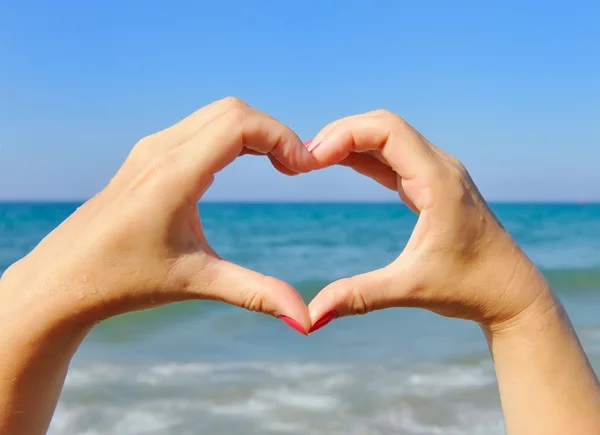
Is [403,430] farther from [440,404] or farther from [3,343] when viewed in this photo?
[3,343]

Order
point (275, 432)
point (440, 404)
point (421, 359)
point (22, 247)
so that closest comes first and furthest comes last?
point (275, 432), point (440, 404), point (421, 359), point (22, 247)

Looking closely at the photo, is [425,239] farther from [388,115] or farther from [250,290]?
[250,290]

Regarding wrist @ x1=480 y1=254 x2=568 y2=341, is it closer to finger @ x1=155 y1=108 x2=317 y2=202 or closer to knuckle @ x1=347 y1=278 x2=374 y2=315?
knuckle @ x1=347 y1=278 x2=374 y2=315

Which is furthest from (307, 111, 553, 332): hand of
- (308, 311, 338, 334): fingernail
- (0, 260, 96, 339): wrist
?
(0, 260, 96, 339): wrist

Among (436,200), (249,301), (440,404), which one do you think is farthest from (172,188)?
(440,404)

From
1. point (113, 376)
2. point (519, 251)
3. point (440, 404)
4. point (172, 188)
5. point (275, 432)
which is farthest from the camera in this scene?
point (113, 376)

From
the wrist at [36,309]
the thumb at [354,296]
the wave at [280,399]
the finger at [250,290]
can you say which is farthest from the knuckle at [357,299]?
the wave at [280,399]

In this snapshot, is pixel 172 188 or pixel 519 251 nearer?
pixel 172 188
